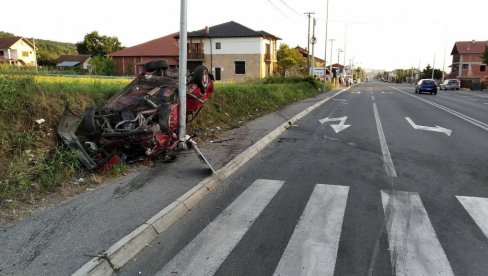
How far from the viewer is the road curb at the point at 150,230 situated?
152 inches

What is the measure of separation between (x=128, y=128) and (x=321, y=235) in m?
3.91

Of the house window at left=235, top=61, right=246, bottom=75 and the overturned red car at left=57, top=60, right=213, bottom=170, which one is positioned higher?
the house window at left=235, top=61, right=246, bottom=75

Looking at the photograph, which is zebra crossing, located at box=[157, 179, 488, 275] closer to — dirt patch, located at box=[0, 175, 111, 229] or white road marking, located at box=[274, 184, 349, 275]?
white road marking, located at box=[274, 184, 349, 275]

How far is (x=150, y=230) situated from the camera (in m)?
4.73

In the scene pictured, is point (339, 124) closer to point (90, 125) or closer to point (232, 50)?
point (90, 125)

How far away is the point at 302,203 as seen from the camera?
19.5 feet

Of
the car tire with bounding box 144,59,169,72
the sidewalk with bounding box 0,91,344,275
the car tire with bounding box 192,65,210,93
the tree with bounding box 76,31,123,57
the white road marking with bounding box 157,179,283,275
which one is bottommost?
the white road marking with bounding box 157,179,283,275

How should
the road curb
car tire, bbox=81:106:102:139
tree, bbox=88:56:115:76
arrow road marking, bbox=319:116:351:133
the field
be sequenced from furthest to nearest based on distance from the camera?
tree, bbox=88:56:115:76, arrow road marking, bbox=319:116:351:133, car tire, bbox=81:106:102:139, the field, the road curb

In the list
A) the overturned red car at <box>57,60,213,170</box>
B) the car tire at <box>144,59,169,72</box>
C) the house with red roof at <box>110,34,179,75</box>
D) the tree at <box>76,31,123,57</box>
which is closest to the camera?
the overturned red car at <box>57,60,213,170</box>

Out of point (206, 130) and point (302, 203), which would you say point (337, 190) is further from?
point (206, 130)

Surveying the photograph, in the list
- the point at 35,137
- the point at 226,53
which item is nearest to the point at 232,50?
the point at 226,53

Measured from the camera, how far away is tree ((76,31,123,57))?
92125 millimetres

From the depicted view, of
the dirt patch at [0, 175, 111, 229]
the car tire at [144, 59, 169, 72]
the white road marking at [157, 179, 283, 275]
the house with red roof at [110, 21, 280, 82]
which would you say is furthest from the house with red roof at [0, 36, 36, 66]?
the white road marking at [157, 179, 283, 275]

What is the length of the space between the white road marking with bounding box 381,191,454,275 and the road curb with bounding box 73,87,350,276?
8.41ft
